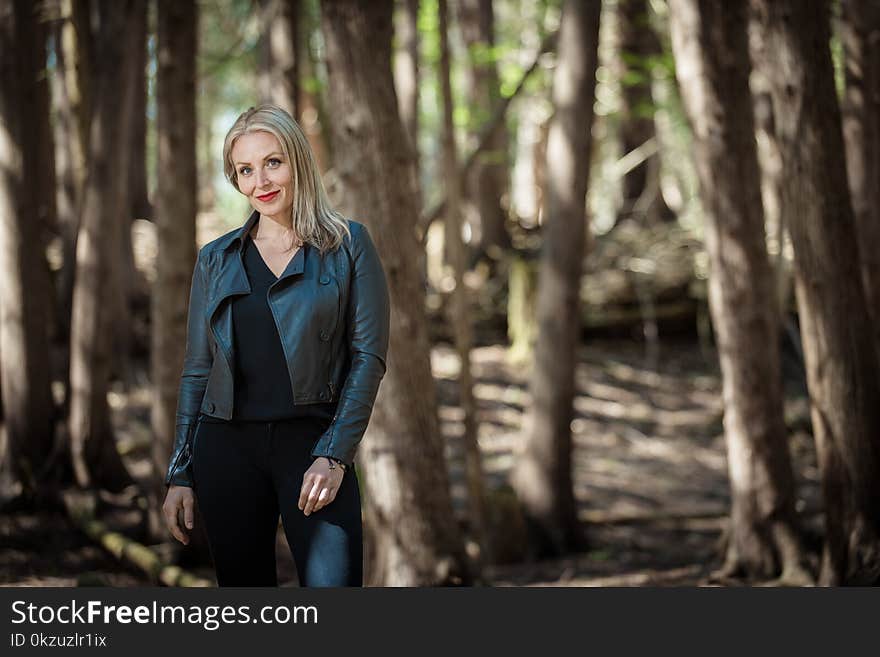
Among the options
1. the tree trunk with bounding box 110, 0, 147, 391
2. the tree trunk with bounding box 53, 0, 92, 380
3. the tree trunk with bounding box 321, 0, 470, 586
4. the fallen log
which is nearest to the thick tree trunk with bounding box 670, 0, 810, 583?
the tree trunk with bounding box 321, 0, 470, 586

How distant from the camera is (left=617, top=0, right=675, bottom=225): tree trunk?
16.5 metres

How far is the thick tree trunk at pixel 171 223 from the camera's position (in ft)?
25.0

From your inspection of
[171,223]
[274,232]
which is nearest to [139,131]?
[171,223]

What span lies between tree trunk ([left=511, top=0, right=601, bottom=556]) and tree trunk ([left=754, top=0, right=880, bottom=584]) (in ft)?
11.6

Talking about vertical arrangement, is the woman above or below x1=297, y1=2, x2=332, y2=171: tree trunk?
below

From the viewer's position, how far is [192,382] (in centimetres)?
322

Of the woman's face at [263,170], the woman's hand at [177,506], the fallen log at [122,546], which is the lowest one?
the fallen log at [122,546]

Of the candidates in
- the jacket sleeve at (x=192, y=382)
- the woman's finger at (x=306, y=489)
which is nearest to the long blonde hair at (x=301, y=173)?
the jacket sleeve at (x=192, y=382)

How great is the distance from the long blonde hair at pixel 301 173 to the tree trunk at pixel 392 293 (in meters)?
2.76

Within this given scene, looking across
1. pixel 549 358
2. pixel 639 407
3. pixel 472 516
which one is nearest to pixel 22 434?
pixel 472 516

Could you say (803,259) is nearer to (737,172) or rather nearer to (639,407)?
(737,172)

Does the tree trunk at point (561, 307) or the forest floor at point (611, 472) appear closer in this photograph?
the forest floor at point (611, 472)

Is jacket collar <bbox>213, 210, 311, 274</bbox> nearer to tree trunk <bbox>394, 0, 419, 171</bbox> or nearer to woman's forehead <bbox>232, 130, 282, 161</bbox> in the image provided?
woman's forehead <bbox>232, 130, 282, 161</bbox>

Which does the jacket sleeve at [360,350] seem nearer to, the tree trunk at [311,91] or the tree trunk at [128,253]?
the tree trunk at [128,253]
